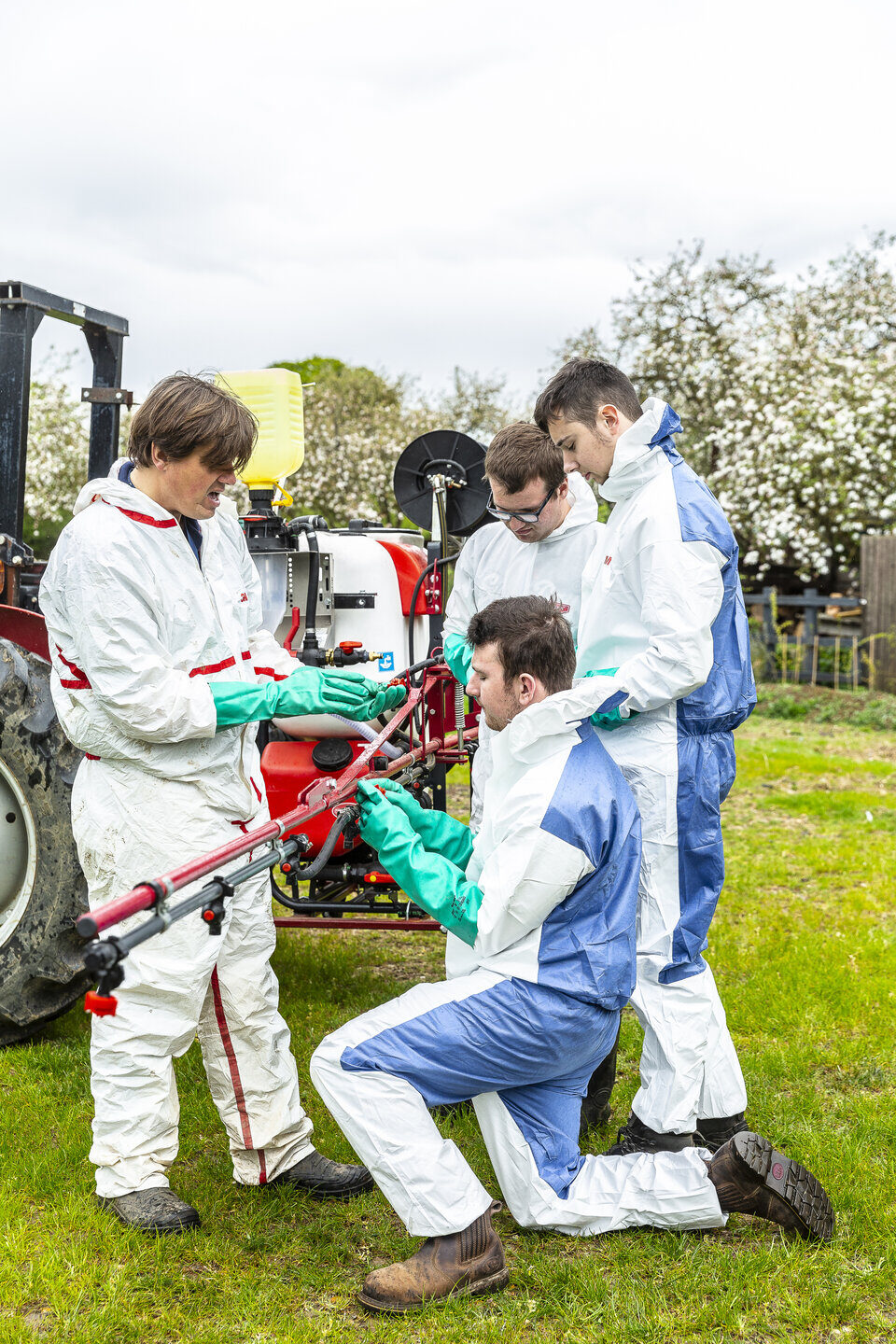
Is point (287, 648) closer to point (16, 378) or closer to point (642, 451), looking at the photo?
point (16, 378)

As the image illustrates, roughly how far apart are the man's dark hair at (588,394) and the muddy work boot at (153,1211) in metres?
2.09

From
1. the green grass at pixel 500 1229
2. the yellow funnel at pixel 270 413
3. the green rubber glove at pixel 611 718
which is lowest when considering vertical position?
the green grass at pixel 500 1229

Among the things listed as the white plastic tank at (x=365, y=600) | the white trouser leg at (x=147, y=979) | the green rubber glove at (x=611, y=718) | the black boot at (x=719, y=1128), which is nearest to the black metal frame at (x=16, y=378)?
the white plastic tank at (x=365, y=600)

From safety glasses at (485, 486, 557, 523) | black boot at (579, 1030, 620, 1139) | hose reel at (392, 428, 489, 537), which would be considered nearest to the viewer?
black boot at (579, 1030, 620, 1139)

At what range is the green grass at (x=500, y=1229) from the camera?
2379 mm

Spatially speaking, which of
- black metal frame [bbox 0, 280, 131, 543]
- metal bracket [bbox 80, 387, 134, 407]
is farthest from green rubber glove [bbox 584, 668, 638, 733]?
metal bracket [bbox 80, 387, 134, 407]

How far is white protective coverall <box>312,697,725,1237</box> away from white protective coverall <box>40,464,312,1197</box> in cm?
41

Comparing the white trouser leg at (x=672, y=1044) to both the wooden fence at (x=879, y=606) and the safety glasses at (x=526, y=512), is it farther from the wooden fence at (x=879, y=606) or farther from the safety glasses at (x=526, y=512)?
the wooden fence at (x=879, y=606)

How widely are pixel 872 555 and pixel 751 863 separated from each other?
6577mm

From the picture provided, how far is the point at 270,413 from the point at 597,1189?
9.20 ft

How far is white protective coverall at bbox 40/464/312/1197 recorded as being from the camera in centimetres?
253

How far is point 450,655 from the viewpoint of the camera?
371 cm

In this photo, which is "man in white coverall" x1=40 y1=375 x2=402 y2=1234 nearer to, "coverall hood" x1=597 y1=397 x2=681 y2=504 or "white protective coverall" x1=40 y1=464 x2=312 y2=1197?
"white protective coverall" x1=40 y1=464 x2=312 y2=1197

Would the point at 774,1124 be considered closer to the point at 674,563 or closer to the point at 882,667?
the point at 674,563
